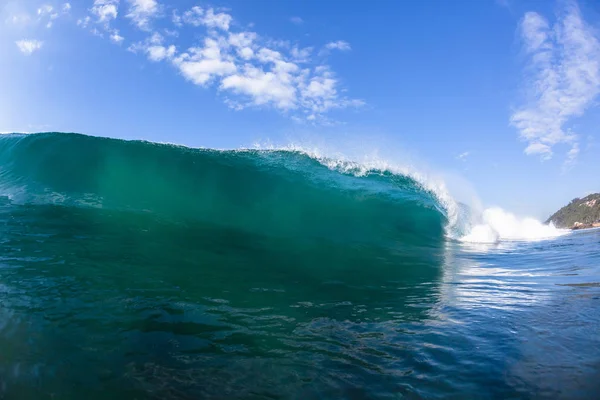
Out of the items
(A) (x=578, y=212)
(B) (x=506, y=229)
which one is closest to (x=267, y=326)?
(B) (x=506, y=229)

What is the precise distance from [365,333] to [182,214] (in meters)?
6.90

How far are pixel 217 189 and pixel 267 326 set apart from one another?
8.67 metres

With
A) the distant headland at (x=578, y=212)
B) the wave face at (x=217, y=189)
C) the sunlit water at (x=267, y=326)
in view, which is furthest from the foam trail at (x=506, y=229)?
the distant headland at (x=578, y=212)

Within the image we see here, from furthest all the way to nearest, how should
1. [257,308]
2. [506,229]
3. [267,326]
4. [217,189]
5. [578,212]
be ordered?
[578,212], [506,229], [217,189], [257,308], [267,326]

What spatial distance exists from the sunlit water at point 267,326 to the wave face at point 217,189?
126 inches

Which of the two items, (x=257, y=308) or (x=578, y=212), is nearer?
(x=257, y=308)

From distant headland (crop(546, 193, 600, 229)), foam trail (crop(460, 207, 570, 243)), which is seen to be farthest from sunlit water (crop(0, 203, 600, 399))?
distant headland (crop(546, 193, 600, 229))

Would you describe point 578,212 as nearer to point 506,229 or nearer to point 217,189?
point 506,229

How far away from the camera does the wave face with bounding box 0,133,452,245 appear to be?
926cm

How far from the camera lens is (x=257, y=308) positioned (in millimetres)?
3689

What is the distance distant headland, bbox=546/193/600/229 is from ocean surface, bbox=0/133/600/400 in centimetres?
3398

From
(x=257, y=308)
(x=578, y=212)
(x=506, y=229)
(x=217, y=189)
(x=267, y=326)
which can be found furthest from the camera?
(x=578, y=212)

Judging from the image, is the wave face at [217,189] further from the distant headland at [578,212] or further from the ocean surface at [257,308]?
the distant headland at [578,212]

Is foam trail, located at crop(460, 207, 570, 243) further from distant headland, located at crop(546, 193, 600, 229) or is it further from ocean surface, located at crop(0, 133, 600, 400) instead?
distant headland, located at crop(546, 193, 600, 229)
